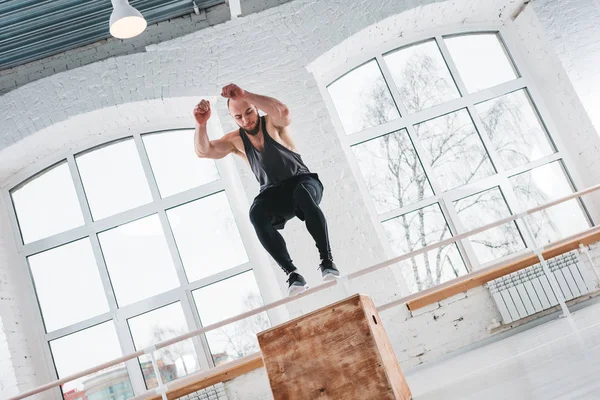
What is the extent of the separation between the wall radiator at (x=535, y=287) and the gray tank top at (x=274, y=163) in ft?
→ 6.46

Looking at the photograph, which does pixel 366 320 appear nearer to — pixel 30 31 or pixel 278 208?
pixel 278 208

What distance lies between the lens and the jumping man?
9.02ft

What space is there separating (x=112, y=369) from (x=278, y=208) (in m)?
2.38

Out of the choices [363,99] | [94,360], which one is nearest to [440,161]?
[363,99]

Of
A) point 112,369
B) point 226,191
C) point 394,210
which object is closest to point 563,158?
point 394,210

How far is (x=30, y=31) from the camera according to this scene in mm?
4207

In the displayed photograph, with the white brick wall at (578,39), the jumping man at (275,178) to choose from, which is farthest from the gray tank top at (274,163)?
the white brick wall at (578,39)

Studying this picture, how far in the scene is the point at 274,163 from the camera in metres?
2.88

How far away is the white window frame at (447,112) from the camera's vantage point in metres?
4.44

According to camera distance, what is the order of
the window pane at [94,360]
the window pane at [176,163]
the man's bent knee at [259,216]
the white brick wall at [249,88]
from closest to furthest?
1. the man's bent knee at [259,216]
2. the white brick wall at [249,88]
3. the window pane at [94,360]
4. the window pane at [176,163]

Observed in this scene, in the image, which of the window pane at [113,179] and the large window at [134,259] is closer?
the large window at [134,259]

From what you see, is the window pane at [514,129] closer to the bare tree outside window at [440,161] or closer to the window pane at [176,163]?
the bare tree outside window at [440,161]

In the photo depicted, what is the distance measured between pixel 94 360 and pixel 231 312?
45.4 inches

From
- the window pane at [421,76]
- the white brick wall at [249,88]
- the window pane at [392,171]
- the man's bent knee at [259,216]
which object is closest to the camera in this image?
Result: the man's bent knee at [259,216]
